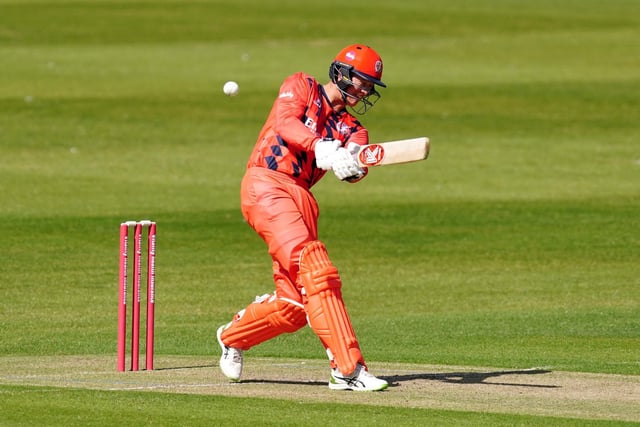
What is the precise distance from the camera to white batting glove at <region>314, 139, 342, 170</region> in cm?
843

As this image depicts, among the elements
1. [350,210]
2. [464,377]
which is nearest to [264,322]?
[464,377]

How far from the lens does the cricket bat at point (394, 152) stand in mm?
8289

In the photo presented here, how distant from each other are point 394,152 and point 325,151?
1.34 ft

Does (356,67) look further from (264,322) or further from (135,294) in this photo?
(135,294)

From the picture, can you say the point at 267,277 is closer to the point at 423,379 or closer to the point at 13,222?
the point at 13,222

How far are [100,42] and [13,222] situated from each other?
17.8m

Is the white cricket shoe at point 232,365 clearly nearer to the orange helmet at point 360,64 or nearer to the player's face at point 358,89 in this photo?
the player's face at point 358,89

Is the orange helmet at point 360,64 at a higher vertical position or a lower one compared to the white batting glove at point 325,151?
higher

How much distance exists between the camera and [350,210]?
62.3 ft

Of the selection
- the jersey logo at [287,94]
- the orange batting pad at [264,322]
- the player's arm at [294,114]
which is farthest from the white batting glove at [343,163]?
the orange batting pad at [264,322]

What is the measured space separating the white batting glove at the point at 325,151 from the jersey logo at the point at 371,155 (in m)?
0.16

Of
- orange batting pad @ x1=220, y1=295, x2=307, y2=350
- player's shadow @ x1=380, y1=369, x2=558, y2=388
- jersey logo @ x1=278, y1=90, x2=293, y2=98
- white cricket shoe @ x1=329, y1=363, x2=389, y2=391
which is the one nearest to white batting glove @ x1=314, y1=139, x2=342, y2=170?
jersey logo @ x1=278, y1=90, x2=293, y2=98

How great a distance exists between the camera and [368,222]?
Result: 59.5 feet

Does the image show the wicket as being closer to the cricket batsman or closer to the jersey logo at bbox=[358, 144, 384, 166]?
the cricket batsman
